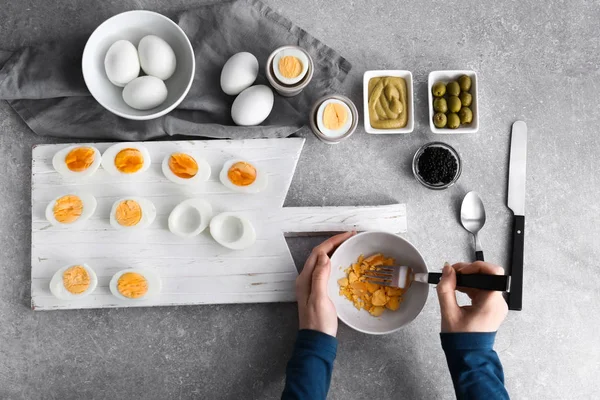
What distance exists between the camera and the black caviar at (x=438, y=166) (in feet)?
4.81

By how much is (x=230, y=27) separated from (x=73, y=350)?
998 millimetres

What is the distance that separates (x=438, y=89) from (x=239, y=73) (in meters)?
0.54

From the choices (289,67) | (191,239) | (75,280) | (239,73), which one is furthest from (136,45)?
(75,280)

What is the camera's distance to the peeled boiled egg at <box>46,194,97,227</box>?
1440 millimetres

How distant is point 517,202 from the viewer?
4.98ft

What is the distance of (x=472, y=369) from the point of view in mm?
1306

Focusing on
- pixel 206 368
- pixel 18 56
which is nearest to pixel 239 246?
pixel 206 368

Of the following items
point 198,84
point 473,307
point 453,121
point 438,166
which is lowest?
point 473,307

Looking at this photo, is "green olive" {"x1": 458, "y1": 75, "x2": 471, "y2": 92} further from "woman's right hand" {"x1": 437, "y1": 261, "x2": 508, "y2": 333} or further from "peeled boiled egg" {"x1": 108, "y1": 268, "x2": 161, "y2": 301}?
"peeled boiled egg" {"x1": 108, "y1": 268, "x2": 161, "y2": 301}

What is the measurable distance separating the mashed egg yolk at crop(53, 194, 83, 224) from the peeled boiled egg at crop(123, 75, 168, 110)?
301 mm

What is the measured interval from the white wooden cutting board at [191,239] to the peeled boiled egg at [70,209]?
3 centimetres

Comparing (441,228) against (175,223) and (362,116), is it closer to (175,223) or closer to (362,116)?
(362,116)

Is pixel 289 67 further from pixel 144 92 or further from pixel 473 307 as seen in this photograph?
pixel 473 307

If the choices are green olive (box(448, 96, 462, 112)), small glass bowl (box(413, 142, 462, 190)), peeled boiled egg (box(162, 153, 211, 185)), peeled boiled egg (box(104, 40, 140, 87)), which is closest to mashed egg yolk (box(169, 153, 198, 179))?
peeled boiled egg (box(162, 153, 211, 185))
